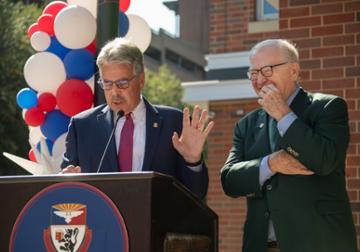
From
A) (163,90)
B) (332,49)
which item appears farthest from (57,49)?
(163,90)

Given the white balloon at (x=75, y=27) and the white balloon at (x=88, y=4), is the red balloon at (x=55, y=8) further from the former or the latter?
the white balloon at (x=75, y=27)

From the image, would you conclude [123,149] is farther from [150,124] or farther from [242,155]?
[242,155]

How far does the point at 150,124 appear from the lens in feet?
11.1

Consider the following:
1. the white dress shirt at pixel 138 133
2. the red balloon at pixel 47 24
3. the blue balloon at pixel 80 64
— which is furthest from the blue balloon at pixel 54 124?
the white dress shirt at pixel 138 133

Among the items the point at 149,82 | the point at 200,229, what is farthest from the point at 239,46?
the point at 149,82

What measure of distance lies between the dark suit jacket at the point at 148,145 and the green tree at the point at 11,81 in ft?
34.6

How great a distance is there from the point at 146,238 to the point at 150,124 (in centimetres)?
93

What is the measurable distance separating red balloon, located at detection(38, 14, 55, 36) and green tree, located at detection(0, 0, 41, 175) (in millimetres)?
7565

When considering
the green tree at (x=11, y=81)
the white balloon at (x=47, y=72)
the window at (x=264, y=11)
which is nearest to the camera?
the white balloon at (x=47, y=72)

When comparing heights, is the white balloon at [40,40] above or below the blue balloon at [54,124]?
above

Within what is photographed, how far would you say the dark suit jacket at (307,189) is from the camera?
315cm

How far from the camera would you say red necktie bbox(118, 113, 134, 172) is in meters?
3.31

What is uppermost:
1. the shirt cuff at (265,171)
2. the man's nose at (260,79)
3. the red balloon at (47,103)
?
the red balloon at (47,103)

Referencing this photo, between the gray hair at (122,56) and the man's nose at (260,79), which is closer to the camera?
the gray hair at (122,56)
